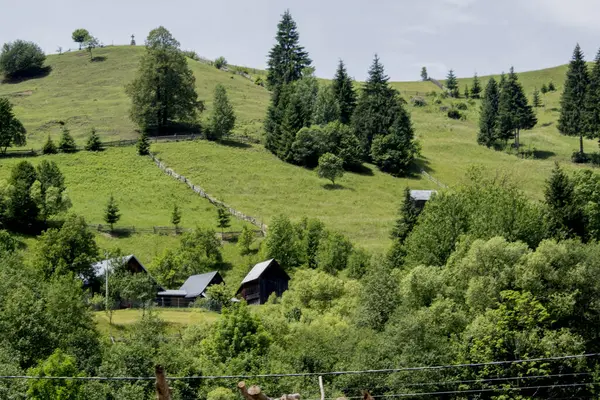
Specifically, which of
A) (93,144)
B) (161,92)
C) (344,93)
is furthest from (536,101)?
(93,144)

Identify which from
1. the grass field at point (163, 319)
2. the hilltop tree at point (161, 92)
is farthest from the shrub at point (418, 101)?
the grass field at point (163, 319)

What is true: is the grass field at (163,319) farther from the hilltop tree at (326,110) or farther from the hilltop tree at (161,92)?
the hilltop tree at (326,110)

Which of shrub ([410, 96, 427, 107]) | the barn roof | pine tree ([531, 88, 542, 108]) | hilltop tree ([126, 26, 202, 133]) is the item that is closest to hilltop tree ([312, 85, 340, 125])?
hilltop tree ([126, 26, 202, 133])

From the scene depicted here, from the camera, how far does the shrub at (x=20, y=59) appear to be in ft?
573

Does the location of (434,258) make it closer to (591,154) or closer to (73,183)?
(73,183)

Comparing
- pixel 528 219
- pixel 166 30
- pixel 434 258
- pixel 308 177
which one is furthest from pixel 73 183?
pixel 528 219

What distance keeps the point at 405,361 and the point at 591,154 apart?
92.0m

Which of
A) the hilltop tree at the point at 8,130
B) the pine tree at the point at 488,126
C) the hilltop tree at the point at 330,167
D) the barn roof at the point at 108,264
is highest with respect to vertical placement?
the hilltop tree at the point at 8,130

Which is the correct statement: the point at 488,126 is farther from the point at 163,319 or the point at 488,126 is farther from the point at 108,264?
the point at 163,319

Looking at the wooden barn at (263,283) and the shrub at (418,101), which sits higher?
the shrub at (418,101)

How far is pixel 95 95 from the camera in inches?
6206

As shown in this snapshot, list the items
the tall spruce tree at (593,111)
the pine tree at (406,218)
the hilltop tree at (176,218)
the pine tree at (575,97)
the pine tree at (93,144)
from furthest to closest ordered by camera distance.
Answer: the pine tree at (575,97) < the tall spruce tree at (593,111) < the pine tree at (93,144) < the hilltop tree at (176,218) < the pine tree at (406,218)

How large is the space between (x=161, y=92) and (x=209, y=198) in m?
32.2

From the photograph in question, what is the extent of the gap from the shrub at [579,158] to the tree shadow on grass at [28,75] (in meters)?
112
